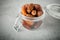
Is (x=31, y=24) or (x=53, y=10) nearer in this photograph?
(x=31, y=24)

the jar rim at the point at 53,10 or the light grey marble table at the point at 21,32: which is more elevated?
the jar rim at the point at 53,10

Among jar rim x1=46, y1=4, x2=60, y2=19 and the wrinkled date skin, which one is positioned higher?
jar rim x1=46, y1=4, x2=60, y2=19

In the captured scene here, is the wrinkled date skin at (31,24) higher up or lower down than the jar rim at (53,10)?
lower down

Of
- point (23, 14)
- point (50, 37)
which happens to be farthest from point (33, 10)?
point (50, 37)

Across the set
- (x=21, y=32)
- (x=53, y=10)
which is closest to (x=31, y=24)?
(x=21, y=32)

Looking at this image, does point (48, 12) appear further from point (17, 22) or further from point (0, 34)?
point (0, 34)

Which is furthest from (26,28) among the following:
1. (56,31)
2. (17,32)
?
(56,31)

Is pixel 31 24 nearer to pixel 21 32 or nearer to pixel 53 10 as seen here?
pixel 21 32

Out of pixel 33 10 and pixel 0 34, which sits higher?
pixel 33 10

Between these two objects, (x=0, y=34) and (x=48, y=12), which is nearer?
(x=0, y=34)
